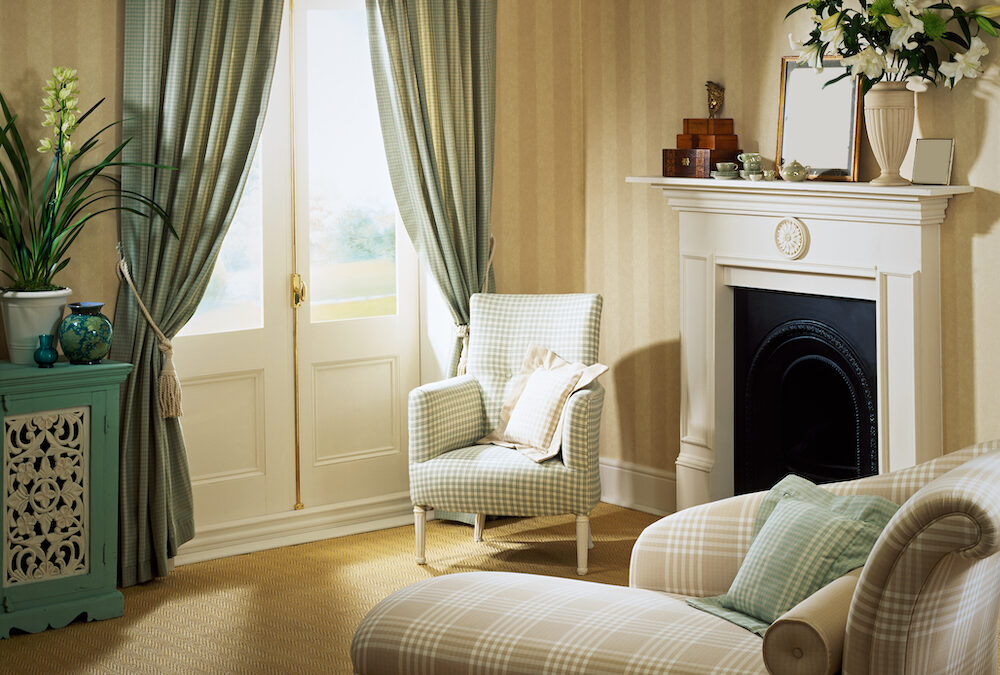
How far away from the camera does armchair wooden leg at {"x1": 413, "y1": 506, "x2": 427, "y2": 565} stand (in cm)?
438

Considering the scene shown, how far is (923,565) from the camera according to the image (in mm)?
2037

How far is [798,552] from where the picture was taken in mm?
2457

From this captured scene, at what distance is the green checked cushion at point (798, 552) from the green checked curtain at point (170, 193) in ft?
7.52

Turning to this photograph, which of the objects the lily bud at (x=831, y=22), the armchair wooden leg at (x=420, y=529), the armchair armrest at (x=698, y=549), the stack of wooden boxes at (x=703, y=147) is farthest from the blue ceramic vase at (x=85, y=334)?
the lily bud at (x=831, y=22)

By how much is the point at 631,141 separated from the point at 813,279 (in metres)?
1.15

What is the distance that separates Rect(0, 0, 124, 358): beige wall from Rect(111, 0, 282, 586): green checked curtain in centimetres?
7

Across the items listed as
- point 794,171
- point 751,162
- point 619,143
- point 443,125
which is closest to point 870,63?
point 794,171

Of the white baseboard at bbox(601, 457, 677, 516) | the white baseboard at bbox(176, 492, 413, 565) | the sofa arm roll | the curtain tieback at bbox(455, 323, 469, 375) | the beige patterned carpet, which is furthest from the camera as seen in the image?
the white baseboard at bbox(601, 457, 677, 516)

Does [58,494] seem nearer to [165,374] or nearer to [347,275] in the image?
[165,374]

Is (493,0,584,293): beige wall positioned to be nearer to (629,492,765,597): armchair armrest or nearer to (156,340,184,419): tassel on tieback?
(156,340,184,419): tassel on tieback

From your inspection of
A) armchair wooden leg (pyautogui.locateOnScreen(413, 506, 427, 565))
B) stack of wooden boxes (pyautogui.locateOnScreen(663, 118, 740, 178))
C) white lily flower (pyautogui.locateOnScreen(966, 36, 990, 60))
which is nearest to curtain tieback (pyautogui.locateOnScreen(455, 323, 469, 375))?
armchair wooden leg (pyautogui.locateOnScreen(413, 506, 427, 565))

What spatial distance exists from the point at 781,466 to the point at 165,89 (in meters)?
2.82

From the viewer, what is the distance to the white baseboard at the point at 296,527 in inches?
178

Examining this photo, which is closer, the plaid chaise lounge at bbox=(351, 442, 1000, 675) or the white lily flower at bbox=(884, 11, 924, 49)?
the plaid chaise lounge at bbox=(351, 442, 1000, 675)
